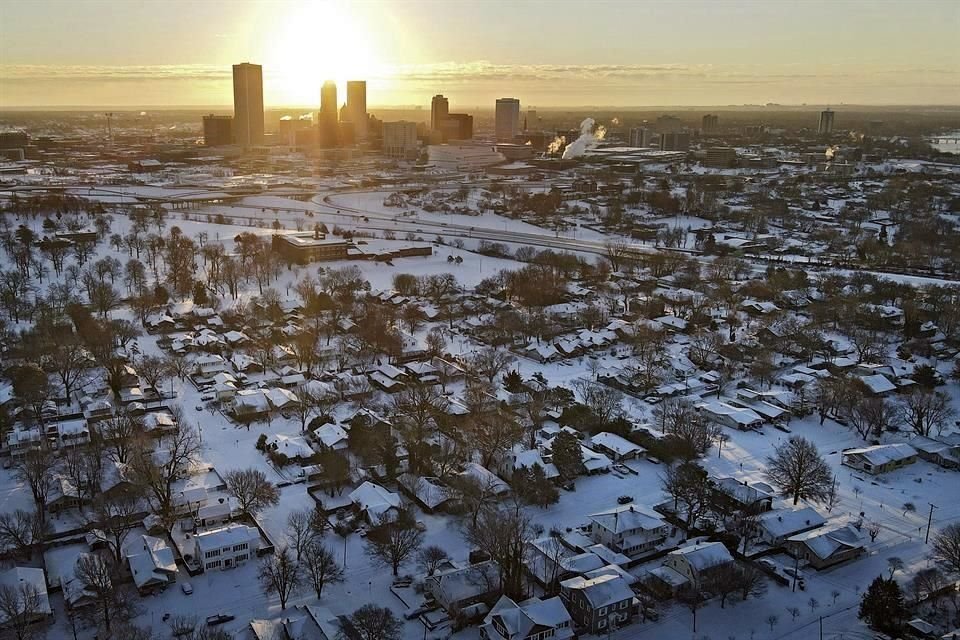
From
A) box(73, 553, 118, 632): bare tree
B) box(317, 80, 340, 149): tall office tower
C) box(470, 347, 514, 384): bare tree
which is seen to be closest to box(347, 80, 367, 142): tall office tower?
box(317, 80, 340, 149): tall office tower

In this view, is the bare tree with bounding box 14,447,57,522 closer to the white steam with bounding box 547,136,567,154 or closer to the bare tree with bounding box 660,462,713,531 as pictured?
the bare tree with bounding box 660,462,713,531

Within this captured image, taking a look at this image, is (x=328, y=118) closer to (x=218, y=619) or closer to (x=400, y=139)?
(x=400, y=139)

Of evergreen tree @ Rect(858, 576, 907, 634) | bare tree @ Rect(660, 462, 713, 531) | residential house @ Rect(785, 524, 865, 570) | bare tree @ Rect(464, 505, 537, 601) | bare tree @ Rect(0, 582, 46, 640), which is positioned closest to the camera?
bare tree @ Rect(0, 582, 46, 640)

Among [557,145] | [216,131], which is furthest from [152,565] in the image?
[216,131]

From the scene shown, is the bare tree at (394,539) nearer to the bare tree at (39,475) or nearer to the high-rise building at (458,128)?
the bare tree at (39,475)

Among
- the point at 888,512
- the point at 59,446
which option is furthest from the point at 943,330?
the point at 59,446

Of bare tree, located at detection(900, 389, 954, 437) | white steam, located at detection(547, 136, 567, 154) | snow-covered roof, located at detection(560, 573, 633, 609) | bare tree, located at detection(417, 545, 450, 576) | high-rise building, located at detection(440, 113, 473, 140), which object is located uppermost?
high-rise building, located at detection(440, 113, 473, 140)

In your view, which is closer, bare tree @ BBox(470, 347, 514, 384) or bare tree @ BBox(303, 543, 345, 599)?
bare tree @ BBox(303, 543, 345, 599)
